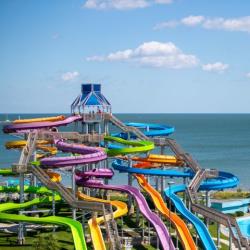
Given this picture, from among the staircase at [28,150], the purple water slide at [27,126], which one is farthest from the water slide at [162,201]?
the staircase at [28,150]

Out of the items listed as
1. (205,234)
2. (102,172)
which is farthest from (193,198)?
(102,172)

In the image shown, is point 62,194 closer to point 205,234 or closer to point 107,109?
point 205,234

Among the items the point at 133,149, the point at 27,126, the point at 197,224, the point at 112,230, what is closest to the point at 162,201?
the point at 133,149

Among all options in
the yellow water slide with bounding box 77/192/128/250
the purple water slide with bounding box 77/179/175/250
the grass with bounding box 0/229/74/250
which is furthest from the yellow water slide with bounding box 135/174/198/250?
the grass with bounding box 0/229/74/250

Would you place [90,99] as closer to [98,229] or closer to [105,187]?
[105,187]

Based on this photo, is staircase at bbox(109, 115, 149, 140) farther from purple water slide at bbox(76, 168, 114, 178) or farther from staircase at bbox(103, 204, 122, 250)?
staircase at bbox(103, 204, 122, 250)

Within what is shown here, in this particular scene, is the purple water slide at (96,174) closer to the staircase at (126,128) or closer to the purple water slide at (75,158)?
the purple water slide at (75,158)

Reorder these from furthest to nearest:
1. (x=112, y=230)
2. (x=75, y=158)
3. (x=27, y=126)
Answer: (x=27, y=126) < (x=75, y=158) < (x=112, y=230)
